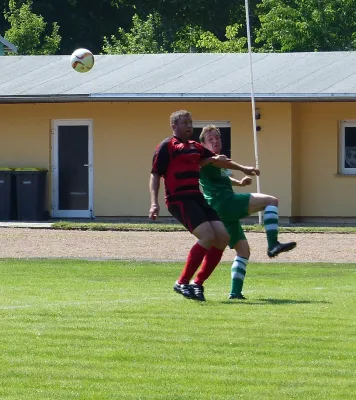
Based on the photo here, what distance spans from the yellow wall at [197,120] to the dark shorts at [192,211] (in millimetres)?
15585

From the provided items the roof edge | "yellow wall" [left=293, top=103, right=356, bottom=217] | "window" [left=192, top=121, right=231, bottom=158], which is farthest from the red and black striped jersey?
"window" [left=192, top=121, right=231, bottom=158]

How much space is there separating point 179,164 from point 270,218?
101 cm

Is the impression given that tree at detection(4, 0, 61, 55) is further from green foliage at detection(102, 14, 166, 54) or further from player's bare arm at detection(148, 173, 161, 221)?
player's bare arm at detection(148, 173, 161, 221)

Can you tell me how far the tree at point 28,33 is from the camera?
49969mm

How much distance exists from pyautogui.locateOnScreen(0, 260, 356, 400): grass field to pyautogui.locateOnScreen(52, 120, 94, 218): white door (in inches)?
584

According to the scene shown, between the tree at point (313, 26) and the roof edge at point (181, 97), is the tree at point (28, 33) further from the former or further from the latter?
the roof edge at point (181, 97)

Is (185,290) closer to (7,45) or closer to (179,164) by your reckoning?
(179,164)

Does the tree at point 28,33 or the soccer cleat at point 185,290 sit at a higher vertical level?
the tree at point 28,33

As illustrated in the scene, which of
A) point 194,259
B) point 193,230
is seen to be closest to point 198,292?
point 194,259

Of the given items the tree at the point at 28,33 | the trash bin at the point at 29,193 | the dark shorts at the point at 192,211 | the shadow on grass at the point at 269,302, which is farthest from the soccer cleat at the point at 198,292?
the tree at the point at 28,33

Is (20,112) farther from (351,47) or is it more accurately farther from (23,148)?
(351,47)

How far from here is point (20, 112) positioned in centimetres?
2892

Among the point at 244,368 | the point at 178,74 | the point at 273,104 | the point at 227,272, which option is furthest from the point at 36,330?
the point at 178,74

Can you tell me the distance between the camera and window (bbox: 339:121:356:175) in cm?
2752
